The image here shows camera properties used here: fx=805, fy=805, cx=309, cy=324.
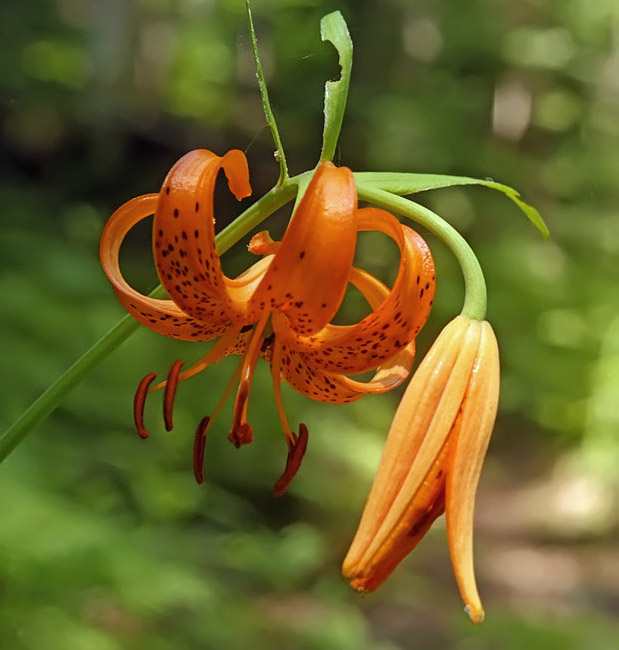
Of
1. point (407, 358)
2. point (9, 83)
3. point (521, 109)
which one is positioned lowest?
point (521, 109)

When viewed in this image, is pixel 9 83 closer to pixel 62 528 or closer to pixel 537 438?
pixel 62 528

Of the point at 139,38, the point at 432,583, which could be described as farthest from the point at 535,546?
the point at 139,38

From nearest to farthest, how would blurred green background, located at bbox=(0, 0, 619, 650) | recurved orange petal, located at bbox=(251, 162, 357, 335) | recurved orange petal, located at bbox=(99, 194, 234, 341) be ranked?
1. recurved orange petal, located at bbox=(251, 162, 357, 335)
2. recurved orange petal, located at bbox=(99, 194, 234, 341)
3. blurred green background, located at bbox=(0, 0, 619, 650)

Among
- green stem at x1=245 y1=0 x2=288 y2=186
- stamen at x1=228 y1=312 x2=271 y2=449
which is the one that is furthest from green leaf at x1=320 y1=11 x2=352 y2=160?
stamen at x1=228 y1=312 x2=271 y2=449

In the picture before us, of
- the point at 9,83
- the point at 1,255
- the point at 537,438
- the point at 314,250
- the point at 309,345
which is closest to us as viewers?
the point at 314,250

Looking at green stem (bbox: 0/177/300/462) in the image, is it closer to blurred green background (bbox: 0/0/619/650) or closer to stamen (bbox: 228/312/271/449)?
stamen (bbox: 228/312/271/449)

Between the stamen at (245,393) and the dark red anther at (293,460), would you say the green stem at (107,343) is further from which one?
the dark red anther at (293,460)
